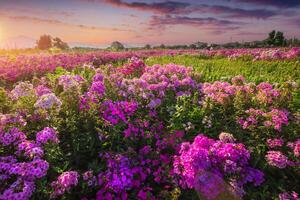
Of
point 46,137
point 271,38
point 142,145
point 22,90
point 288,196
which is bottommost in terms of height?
point 288,196

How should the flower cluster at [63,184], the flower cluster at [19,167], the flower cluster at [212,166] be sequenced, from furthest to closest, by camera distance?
the flower cluster at [212,166]
the flower cluster at [63,184]
the flower cluster at [19,167]

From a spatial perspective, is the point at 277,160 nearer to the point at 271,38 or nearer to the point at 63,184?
the point at 63,184

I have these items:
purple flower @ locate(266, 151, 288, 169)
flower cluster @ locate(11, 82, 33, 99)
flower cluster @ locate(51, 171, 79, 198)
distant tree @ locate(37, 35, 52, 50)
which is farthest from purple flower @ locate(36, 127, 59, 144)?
distant tree @ locate(37, 35, 52, 50)

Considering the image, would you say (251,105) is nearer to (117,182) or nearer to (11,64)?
(117,182)

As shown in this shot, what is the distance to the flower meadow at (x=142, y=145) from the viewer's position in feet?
13.0

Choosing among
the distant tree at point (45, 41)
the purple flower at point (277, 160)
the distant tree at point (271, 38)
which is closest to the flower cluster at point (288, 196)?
the purple flower at point (277, 160)

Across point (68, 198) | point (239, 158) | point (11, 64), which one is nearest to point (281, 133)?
point (239, 158)

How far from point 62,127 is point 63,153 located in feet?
1.85

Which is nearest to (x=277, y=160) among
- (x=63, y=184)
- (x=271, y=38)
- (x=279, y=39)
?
(x=63, y=184)

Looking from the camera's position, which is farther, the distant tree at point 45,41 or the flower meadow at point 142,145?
the distant tree at point 45,41

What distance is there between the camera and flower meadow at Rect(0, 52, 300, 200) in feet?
Answer: 13.0

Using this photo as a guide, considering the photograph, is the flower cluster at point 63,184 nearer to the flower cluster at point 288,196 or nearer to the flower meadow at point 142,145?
the flower meadow at point 142,145

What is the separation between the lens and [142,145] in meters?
5.20

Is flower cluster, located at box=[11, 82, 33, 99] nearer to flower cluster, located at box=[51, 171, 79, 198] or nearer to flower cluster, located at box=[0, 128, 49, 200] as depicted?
flower cluster, located at box=[0, 128, 49, 200]
